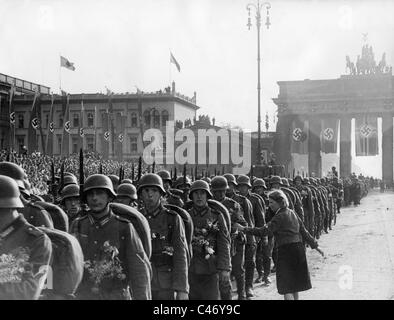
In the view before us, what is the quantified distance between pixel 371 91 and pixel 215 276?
63333mm

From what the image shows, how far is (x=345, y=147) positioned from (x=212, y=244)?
6498 centimetres

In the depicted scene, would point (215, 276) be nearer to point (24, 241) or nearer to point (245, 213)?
point (245, 213)

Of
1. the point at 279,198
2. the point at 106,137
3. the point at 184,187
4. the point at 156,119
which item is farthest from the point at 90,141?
the point at 279,198

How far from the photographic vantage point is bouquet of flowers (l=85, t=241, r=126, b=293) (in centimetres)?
524

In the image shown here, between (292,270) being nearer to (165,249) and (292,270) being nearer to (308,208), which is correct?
(165,249)

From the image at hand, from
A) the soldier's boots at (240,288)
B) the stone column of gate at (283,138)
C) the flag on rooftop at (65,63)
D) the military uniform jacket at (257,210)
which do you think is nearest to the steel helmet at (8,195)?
the soldier's boots at (240,288)

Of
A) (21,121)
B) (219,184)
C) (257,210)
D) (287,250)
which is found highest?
(21,121)

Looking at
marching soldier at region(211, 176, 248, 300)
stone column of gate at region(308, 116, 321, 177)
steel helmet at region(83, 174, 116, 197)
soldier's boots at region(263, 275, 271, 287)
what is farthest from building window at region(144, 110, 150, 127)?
steel helmet at region(83, 174, 116, 197)

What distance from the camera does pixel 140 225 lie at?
5602mm

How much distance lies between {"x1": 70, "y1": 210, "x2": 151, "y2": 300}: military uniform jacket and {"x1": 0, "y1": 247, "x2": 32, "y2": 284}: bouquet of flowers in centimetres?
103

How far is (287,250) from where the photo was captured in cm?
865

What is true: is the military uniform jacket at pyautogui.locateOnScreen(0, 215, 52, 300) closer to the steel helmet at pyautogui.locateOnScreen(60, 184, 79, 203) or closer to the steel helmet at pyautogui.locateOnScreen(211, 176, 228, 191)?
the steel helmet at pyautogui.locateOnScreen(60, 184, 79, 203)

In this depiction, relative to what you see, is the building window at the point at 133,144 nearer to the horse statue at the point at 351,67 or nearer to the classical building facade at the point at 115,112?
the classical building facade at the point at 115,112
